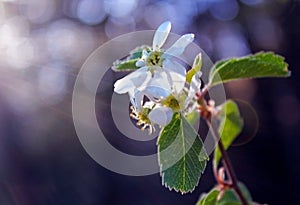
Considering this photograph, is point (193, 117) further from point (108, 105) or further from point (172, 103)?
point (108, 105)

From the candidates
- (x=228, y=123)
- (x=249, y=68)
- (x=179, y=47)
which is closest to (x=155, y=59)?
(x=179, y=47)

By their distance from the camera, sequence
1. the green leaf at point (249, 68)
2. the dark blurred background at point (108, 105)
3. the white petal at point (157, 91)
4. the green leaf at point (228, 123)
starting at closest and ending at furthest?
the white petal at point (157, 91) → the green leaf at point (249, 68) → the green leaf at point (228, 123) → the dark blurred background at point (108, 105)

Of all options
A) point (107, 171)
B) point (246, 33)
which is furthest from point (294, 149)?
point (107, 171)

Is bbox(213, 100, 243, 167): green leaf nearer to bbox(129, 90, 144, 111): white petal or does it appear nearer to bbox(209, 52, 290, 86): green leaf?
bbox(209, 52, 290, 86): green leaf

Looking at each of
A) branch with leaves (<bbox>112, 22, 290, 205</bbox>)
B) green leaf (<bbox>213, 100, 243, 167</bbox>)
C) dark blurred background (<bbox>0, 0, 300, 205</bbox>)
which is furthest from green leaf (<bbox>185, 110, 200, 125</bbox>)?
dark blurred background (<bbox>0, 0, 300, 205</bbox>)

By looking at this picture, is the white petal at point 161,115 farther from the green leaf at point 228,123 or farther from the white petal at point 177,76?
the green leaf at point 228,123

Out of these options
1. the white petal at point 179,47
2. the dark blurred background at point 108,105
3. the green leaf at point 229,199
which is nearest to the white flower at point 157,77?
the white petal at point 179,47
